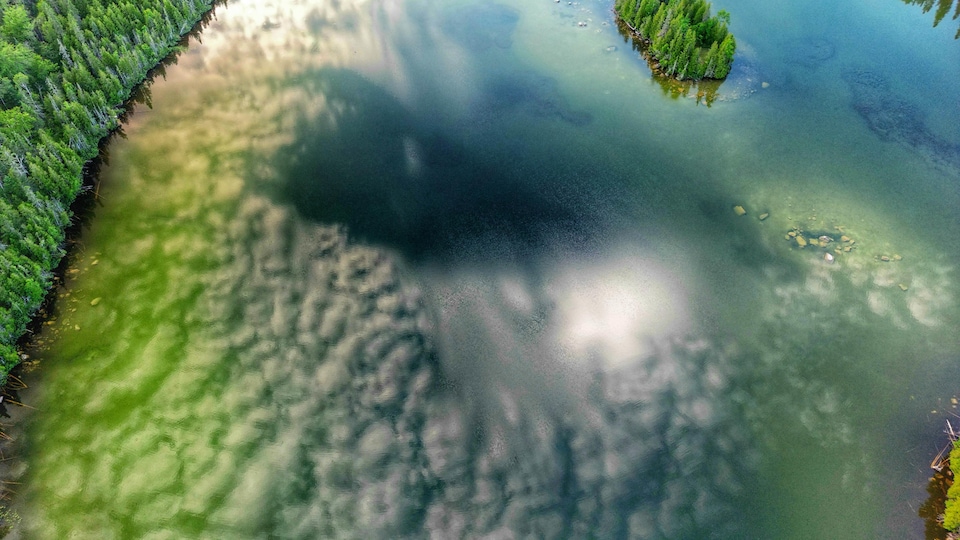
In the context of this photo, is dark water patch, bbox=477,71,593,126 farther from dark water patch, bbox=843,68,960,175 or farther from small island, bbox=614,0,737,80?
dark water patch, bbox=843,68,960,175

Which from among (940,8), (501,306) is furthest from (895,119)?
(501,306)

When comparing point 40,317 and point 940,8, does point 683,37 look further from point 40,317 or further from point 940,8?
point 40,317

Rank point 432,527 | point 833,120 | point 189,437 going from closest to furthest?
1. point 432,527
2. point 189,437
3. point 833,120

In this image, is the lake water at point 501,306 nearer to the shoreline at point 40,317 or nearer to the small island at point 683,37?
the shoreline at point 40,317

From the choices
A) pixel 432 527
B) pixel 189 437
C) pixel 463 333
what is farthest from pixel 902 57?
A: pixel 189 437

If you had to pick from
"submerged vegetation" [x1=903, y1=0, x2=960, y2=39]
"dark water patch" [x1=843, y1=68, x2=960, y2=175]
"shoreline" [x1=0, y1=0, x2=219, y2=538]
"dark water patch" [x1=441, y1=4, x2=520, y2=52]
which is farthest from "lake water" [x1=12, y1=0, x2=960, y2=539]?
"submerged vegetation" [x1=903, y1=0, x2=960, y2=39]

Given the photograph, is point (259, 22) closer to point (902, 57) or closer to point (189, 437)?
point (189, 437)
